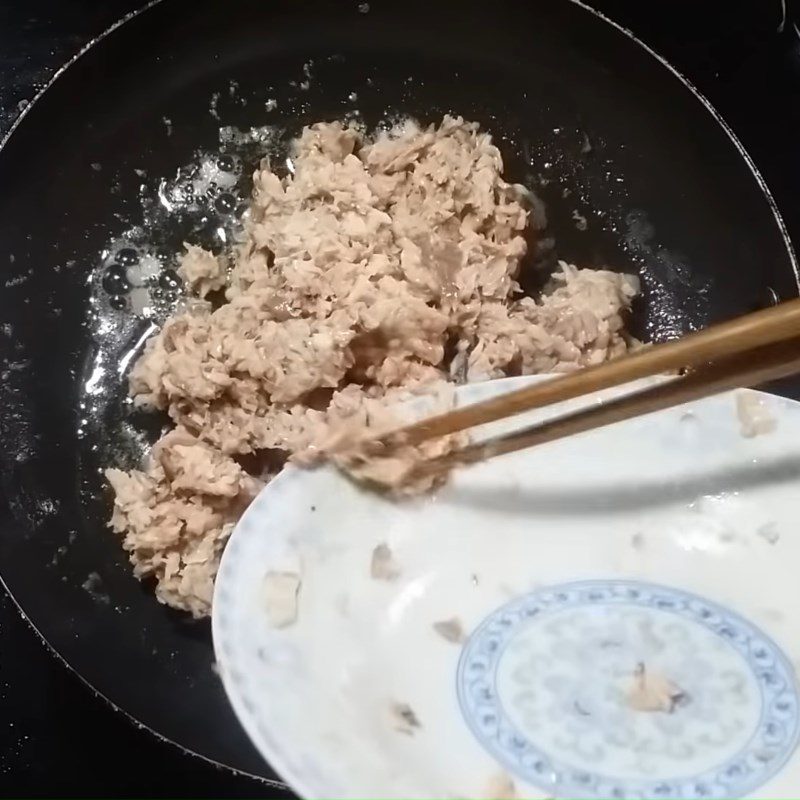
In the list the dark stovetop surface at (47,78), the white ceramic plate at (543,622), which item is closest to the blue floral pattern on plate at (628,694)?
the white ceramic plate at (543,622)

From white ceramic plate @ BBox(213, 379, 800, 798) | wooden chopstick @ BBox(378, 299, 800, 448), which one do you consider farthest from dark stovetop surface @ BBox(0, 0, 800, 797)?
wooden chopstick @ BBox(378, 299, 800, 448)

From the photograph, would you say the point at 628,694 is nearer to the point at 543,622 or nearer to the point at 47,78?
the point at 543,622

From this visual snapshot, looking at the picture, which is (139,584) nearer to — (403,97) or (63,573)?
(63,573)

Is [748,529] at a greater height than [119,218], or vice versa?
[119,218]

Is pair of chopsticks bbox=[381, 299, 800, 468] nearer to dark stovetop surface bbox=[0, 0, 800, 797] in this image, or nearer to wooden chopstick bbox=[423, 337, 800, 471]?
wooden chopstick bbox=[423, 337, 800, 471]

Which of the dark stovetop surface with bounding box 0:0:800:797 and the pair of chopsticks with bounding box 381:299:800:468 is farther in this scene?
the dark stovetop surface with bounding box 0:0:800:797

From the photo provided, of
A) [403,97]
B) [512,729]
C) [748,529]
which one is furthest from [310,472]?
[403,97]

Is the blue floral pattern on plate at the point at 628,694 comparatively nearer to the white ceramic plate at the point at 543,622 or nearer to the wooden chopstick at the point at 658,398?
the white ceramic plate at the point at 543,622
